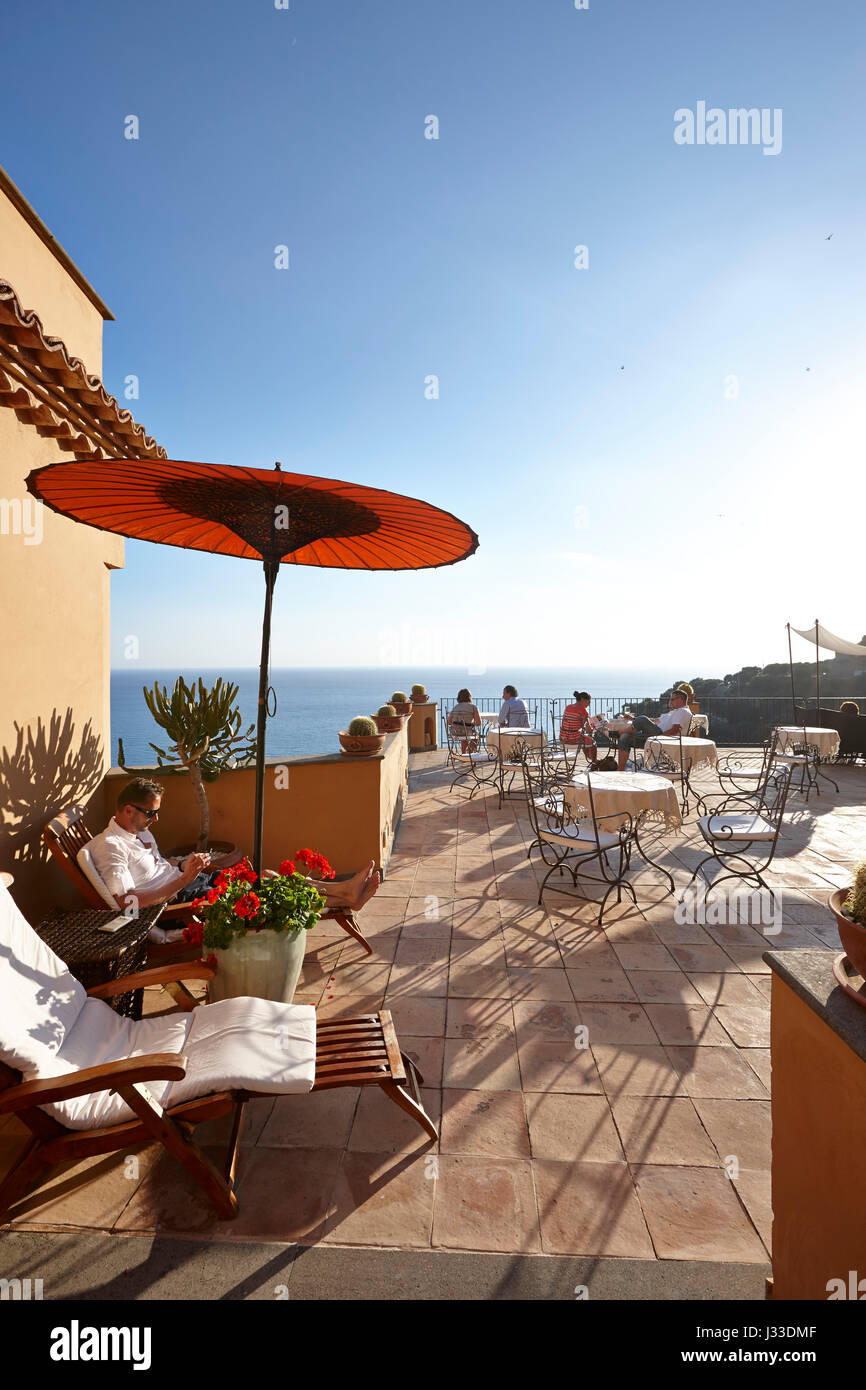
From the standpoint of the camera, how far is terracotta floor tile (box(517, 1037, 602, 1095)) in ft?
8.04

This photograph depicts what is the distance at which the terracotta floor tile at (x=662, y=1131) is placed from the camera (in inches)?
81.4

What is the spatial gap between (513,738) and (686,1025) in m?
5.37

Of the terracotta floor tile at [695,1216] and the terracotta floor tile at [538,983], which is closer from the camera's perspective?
the terracotta floor tile at [695,1216]

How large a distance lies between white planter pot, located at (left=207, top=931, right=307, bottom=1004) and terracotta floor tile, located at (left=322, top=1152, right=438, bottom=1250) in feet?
2.51

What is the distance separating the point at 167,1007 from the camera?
10.4 feet

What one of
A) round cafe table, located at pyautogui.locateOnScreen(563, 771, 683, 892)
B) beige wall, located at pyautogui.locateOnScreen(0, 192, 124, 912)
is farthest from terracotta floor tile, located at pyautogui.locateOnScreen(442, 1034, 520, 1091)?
beige wall, located at pyautogui.locateOnScreen(0, 192, 124, 912)

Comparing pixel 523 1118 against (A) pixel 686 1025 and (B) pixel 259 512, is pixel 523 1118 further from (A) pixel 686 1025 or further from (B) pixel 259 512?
(B) pixel 259 512

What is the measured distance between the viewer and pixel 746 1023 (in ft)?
9.47

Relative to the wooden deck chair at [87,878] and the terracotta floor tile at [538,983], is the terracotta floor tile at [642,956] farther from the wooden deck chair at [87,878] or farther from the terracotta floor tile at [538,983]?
the wooden deck chair at [87,878]

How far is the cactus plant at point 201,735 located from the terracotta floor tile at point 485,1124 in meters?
2.75

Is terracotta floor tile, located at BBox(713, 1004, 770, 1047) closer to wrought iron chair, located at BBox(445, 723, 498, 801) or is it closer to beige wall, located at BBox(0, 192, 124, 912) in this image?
beige wall, located at BBox(0, 192, 124, 912)

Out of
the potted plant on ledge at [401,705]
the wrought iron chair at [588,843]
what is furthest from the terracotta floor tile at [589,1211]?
the potted plant on ledge at [401,705]
